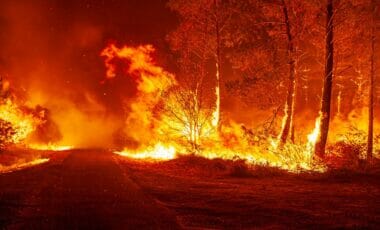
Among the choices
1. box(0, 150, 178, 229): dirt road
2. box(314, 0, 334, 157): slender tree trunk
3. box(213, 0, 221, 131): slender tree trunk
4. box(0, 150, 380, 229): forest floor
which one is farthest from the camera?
box(213, 0, 221, 131): slender tree trunk

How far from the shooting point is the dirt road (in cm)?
944

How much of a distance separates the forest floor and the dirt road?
2cm

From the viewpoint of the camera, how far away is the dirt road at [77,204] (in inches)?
372

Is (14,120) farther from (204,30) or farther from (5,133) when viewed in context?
(204,30)

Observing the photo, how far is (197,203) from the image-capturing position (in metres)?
12.5

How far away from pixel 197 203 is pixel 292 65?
50.6 feet

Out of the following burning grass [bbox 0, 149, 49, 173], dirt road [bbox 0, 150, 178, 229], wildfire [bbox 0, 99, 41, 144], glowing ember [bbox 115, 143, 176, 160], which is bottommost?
dirt road [bbox 0, 150, 178, 229]

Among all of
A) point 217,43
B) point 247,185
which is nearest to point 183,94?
point 217,43

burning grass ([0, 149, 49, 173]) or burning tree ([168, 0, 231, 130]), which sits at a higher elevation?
burning tree ([168, 0, 231, 130])

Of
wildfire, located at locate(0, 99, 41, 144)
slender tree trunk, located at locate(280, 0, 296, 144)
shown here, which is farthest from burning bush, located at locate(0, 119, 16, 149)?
slender tree trunk, located at locate(280, 0, 296, 144)

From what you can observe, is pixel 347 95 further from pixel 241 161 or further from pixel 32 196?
pixel 32 196

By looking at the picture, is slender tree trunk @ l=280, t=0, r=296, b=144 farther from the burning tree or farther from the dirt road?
the dirt road

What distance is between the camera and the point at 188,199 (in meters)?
13.2

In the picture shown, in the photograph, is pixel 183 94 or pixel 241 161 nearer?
pixel 241 161
